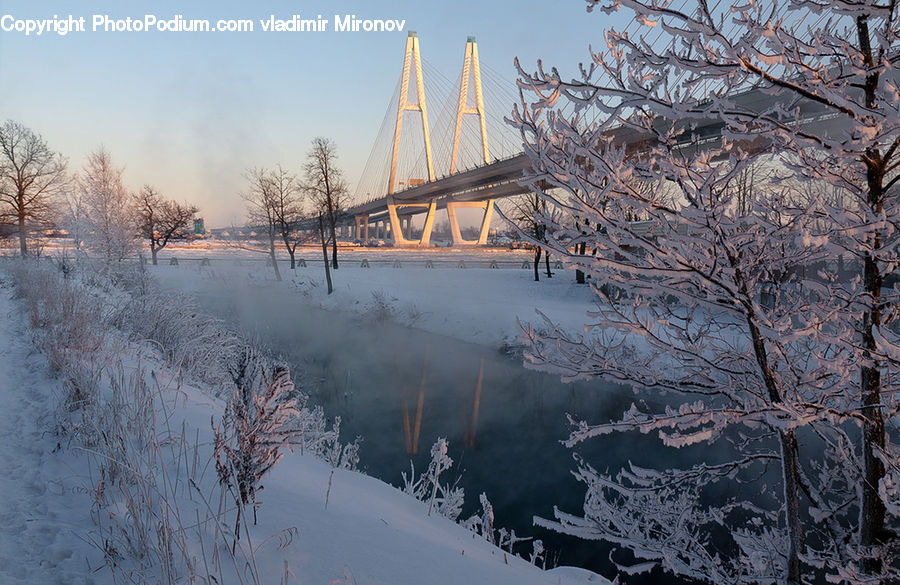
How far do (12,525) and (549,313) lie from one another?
55.9 ft

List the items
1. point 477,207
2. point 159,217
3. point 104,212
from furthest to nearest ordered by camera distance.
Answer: point 477,207
point 159,217
point 104,212

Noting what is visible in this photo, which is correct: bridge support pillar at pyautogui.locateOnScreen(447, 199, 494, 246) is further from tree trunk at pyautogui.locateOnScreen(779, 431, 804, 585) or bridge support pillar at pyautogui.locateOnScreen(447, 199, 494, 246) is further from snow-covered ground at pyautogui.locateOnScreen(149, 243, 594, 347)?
tree trunk at pyautogui.locateOnScreen(779, 431, 804, 585)

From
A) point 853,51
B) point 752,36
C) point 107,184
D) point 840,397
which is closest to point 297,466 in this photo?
point 840,397

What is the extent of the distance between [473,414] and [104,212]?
63.6 ft

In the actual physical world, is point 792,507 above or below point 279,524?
below

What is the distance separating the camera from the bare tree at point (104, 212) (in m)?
20.2

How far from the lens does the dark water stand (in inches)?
318

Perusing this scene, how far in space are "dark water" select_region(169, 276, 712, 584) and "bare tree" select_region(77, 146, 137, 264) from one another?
19.3 ft

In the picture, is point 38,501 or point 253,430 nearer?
point 253,430

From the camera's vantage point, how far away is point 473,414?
11695 mm

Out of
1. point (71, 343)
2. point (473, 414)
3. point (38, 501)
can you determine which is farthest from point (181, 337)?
point (38, 501)

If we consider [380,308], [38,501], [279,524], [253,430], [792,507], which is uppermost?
[253,430]

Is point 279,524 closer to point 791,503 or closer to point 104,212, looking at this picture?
point 791,503

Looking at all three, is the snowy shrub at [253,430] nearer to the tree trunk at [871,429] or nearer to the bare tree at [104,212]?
the tree trunk at [871,429]
